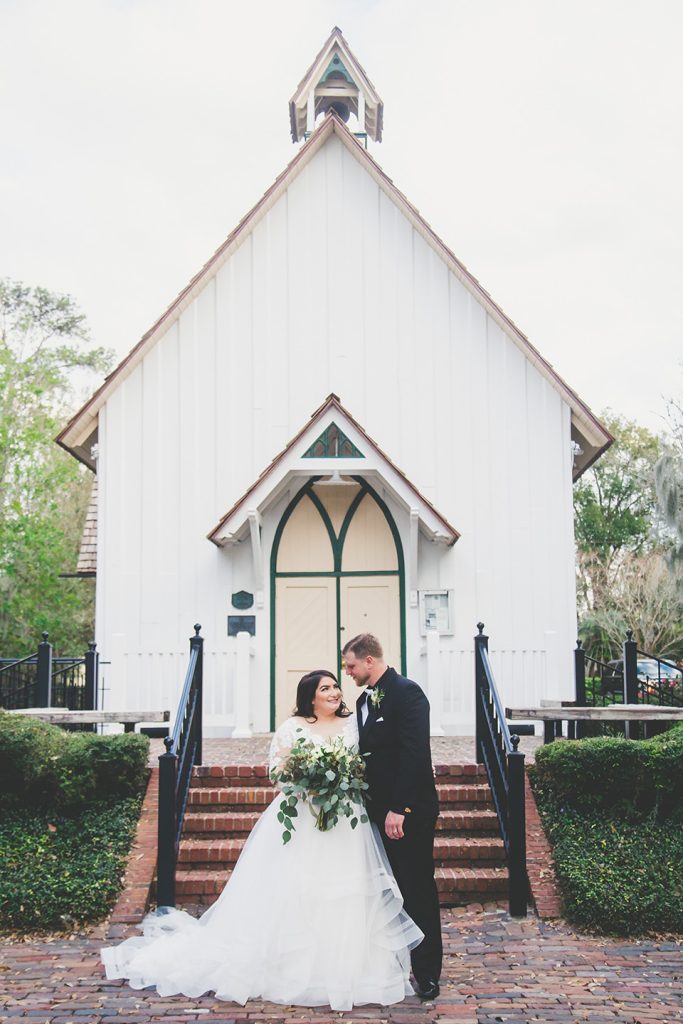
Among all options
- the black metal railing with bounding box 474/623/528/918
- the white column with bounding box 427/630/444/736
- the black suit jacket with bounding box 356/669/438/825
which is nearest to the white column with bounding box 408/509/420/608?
the white column with bounding box 427/630/444/736

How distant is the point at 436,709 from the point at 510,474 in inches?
136

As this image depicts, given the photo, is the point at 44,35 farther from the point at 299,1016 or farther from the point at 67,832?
the point at 299,1016

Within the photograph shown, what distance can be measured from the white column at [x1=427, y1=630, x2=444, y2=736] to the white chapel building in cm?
29

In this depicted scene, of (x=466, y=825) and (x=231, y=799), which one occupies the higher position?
(x=231, y=799)

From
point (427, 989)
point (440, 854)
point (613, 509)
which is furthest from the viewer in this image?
point (613, 509)

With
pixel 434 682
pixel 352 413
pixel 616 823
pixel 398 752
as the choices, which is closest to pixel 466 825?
pixel 616 823

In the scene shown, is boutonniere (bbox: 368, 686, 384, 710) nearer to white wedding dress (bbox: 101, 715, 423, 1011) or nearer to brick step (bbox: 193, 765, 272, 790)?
white wedding dress (bbox: 101, 715, 423, 1011)

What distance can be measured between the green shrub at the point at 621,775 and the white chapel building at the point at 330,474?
13.1 ft

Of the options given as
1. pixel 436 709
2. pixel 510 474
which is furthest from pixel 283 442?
pixel 436 709

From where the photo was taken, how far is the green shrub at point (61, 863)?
23.5 ft

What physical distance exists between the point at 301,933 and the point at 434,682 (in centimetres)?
658

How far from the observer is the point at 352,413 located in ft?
44.7

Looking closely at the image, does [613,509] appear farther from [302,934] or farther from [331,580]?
[302,934]

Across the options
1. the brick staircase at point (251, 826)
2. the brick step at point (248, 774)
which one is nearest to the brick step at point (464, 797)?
the brick staircase at point (251, 826)
